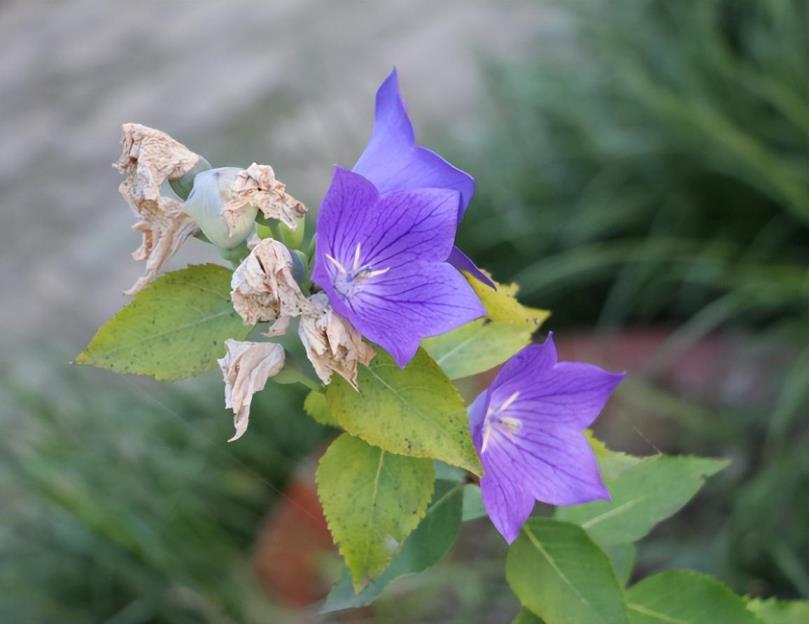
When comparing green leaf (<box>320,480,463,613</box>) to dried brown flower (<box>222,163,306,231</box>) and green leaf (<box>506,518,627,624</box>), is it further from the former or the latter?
dried brown flower (<box>222,163,306,231</box>)

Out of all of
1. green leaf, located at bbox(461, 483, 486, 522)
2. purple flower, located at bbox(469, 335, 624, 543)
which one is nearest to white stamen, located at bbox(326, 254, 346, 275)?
purple flower, located at bbox(469, 335, 624, 543)

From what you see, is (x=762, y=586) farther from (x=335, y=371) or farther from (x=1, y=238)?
(x=1, y=238)

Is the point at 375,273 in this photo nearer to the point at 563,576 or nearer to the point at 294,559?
the point at 563,576

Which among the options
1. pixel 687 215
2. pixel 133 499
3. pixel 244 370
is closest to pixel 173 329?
pixel 244 370

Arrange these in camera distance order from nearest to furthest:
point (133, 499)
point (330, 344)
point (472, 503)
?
point (330, 344), point (472, 503), point (133, 499)

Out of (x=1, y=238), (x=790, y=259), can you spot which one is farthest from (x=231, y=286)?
(x=1, y=238)

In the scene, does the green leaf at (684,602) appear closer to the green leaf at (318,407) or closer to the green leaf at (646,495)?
the green leaf at (646,495)

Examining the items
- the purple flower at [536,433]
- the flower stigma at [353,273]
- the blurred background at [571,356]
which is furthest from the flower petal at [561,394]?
the blurred background at [571,356]
